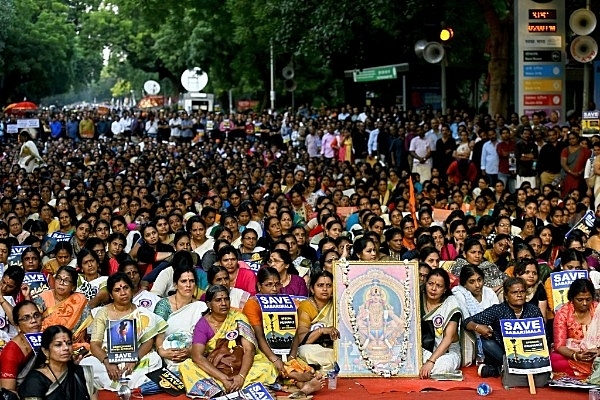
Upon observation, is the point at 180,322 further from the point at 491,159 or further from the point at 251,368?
the point at 491,159

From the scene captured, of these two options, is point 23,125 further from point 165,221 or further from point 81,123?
point 165,221

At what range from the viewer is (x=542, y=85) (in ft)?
74.4

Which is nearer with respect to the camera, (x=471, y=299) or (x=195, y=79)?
(x=471, y=299)

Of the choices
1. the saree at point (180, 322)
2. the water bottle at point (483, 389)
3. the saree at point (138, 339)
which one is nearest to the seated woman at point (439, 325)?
the water bottle at point (483, 389)

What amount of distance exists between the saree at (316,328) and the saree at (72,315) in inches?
70.5

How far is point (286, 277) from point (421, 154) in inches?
464

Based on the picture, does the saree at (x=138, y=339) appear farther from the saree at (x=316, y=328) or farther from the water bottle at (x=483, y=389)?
the water bottle at (x=483, y=389)

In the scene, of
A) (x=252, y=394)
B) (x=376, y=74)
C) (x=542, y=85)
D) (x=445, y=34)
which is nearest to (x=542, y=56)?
(x=542, y=85)

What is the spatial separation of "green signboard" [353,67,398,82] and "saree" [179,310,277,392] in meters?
18.5

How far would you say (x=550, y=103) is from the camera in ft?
74.9

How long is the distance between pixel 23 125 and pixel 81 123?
545 cm

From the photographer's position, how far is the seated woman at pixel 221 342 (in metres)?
9.87

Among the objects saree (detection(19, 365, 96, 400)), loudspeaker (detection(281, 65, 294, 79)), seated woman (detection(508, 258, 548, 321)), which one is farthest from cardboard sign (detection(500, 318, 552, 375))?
loudspeaker (detection(281, 65, 294, 79))

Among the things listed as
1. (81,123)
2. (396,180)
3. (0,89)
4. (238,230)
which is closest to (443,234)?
(238,230)
